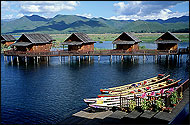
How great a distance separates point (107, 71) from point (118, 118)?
85.2 feet

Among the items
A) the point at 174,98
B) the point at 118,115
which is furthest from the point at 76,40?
the point at 174,98

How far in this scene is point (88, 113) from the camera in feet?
64.3

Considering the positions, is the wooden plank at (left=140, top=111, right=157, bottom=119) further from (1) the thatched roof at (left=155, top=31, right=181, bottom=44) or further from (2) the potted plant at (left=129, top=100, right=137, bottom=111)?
(1) the thatched roof at (left=155, top=31, right=181, bottom=44)

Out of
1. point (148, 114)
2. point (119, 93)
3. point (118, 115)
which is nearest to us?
point (148, 114)

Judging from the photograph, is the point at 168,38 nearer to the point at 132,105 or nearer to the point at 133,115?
the point at 132,105

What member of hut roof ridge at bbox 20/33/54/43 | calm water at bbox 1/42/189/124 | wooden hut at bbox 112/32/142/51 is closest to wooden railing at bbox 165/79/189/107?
calm water at bbox 1/42/189/124

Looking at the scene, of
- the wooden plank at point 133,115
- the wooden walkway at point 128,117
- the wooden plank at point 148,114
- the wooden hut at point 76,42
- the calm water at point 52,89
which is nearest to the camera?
the wooden walkway at point 128,117

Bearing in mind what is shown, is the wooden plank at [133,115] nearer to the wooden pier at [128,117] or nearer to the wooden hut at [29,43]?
the wooden pier at [128,117]

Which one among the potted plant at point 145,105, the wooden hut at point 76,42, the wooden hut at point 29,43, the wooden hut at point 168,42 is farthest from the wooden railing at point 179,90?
the wooden hut at point 29,43

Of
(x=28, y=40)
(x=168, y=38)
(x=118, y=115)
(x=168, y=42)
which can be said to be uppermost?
(x=168, y=38)

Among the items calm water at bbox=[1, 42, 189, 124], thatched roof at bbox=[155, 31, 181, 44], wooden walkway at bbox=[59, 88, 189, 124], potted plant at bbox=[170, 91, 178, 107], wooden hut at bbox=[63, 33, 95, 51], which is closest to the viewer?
wooden walkway at bbox=[59, 88, 189, 124]

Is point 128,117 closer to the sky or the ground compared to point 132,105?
closer to the ground

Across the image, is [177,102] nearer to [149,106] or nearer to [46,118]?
[149,106]

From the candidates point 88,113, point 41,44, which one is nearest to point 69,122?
point 88,113
